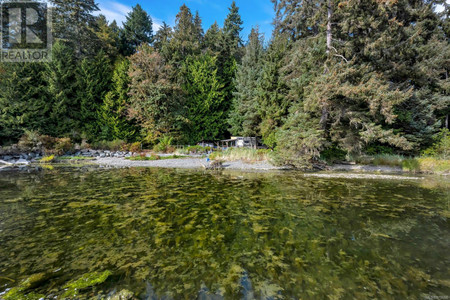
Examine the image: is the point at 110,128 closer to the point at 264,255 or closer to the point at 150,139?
the point at 150,139

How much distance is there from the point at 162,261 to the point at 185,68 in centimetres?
2384

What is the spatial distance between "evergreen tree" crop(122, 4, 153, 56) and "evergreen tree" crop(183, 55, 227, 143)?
1261 centimetres

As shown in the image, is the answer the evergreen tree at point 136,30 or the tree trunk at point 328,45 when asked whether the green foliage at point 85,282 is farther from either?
the evergreen tree at point 136,30

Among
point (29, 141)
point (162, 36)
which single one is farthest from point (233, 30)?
point (29, 141)

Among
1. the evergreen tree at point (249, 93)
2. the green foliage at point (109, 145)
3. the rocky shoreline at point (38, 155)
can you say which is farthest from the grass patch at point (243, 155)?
the green foliage at point (109, 145)

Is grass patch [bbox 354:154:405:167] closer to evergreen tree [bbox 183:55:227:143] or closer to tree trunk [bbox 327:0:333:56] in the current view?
tree trunk [bbox 327:0:333:56]

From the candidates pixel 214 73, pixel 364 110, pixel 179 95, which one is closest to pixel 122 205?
pixel 364 110

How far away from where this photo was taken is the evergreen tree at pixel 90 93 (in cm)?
2105

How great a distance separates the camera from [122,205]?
17.8 ft

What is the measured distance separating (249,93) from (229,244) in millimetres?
18505

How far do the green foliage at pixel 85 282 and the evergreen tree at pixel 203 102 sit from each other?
19936mm

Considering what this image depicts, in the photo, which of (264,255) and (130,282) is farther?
(264,255)

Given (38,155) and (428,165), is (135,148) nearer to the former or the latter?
(38,155)

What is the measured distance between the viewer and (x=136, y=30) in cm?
3184
